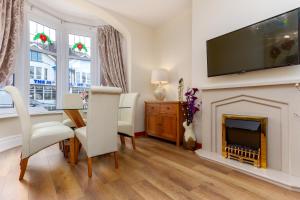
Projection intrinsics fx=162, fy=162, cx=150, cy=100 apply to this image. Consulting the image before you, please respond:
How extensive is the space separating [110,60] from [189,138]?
2574 millimetres

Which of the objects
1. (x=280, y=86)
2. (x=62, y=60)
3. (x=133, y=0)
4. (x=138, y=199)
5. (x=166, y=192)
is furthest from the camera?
(x=62, y=60)

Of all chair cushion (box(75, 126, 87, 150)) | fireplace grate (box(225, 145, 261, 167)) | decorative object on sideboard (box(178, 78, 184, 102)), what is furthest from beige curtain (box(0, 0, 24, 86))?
fireplace grate (box(225, 145, 261, 167))

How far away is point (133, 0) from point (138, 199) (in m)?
3.23

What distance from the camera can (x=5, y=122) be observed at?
285 centimetres

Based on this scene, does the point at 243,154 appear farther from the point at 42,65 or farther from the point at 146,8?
the point at 42,65

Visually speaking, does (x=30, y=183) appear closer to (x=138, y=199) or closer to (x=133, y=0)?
(x=138, y=199)

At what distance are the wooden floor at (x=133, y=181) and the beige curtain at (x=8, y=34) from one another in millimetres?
1400

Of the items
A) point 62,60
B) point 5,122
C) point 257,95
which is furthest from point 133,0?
point 5,122

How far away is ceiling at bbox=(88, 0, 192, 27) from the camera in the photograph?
3.14 m

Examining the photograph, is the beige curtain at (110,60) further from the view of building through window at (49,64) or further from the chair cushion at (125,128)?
the chair cushion at (125,128)

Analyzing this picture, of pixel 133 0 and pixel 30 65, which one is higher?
pixel 133 0

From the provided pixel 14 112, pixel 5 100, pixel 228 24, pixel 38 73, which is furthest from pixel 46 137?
pixel 228 24

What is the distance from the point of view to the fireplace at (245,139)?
1952mm

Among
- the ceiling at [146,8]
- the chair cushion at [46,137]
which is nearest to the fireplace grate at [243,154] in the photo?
Answer: the chair cushion at [46,137]
